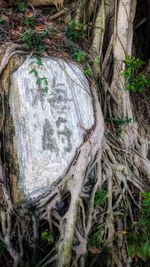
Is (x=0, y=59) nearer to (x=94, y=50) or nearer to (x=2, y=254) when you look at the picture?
(x=94, y=50)

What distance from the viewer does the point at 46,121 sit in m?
4.20

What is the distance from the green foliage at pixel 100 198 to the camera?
4.05m

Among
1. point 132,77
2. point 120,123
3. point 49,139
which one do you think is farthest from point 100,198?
point 132,77

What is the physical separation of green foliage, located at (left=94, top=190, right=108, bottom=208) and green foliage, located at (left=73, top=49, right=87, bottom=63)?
1539 mm

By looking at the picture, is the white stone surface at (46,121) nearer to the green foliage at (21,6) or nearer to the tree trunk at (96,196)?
the tree trunk at (96,196)

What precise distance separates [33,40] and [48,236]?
210 centimetres

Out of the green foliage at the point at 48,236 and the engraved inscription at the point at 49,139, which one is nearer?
the green foliage at the point at 48,236

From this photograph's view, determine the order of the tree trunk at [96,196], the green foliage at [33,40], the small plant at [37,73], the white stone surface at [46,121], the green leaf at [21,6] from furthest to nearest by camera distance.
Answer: the green leaf at [21,6]
the green foliage at [33,40]
the small plant at [37,73]
the white stone surface at [46,121]
the tree trunk at [96,196]

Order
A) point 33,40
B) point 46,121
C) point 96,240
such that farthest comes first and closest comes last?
point 33,40, point 46,121, point 96,240

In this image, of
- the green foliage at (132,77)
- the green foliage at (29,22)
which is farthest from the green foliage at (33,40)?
the green foliage at (132,77)

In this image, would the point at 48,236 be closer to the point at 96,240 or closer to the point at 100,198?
the point at 96,240

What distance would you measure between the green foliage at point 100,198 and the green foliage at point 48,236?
530 millimetres

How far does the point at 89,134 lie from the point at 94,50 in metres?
1.25

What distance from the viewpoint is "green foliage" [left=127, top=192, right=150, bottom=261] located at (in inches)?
157
